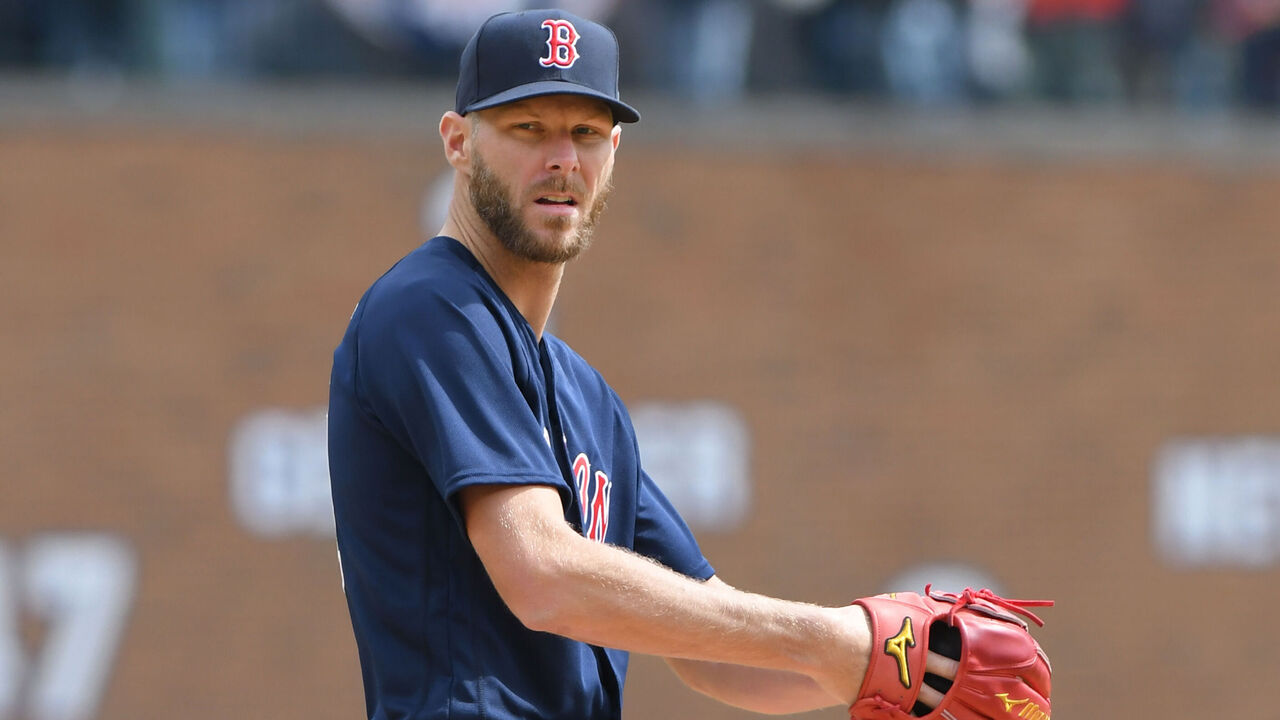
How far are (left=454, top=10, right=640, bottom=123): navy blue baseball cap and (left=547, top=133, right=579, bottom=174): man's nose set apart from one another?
0.31 feet

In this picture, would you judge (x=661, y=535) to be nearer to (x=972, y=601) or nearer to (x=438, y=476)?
(x=972, y=601)

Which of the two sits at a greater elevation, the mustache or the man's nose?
the man's nose

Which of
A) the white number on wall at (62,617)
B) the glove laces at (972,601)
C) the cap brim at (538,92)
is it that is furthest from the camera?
the white number on wall at (62,617)

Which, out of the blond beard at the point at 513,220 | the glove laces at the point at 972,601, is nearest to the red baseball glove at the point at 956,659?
the glove laces at the point at 972,601

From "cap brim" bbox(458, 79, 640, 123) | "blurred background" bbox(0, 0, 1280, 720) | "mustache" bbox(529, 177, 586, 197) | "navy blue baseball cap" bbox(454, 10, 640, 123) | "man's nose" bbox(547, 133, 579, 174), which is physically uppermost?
"navy blue baseball cap" bbox(454, 10, 640, 123)

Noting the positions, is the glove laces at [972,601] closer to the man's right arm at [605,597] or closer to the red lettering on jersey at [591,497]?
the man's right arm at [605,597]

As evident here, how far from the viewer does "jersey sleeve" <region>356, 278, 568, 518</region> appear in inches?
102

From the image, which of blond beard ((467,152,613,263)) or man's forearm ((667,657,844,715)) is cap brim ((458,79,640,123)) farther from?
man's forearm ((667,657,844,715))

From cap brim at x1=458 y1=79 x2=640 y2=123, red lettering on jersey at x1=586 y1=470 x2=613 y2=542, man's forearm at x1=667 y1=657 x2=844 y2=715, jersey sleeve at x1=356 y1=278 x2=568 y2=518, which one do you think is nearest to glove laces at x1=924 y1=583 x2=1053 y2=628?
man's forearm at x1=667 y1=657 x2=844 y2=715

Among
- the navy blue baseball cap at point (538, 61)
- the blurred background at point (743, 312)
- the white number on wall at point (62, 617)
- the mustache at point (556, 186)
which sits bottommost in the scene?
the white number on wall at point (62, 617)

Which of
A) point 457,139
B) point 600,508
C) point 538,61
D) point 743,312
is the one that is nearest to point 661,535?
point 600,508

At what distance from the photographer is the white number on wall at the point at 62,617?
28.9 ft

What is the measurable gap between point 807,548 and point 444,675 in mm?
7392

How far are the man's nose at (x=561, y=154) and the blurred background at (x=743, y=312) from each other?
6594mm
